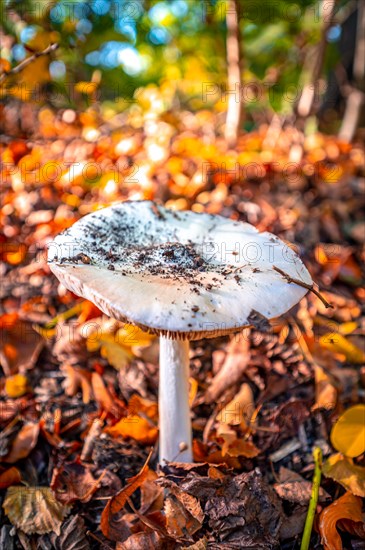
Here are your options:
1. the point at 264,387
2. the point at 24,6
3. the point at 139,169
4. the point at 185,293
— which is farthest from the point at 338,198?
the point at 24,6

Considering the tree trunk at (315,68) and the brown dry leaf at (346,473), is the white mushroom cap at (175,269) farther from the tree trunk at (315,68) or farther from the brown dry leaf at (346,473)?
the tree trunk at (315,68)

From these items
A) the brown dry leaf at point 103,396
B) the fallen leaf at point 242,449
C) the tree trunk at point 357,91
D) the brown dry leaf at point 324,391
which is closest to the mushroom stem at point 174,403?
the fallen leaf at point 242,449

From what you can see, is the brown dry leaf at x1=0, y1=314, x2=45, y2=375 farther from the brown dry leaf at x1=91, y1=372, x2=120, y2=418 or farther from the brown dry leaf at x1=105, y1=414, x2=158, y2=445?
the brown dry leaf at x1=105, y1=414, x2=158, y2=445

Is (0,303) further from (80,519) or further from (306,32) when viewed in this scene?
(306,32)

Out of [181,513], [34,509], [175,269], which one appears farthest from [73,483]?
[175,269]

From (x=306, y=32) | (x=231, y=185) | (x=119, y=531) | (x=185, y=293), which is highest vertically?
(x=306, y=32)

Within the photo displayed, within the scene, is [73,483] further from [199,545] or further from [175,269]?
[175,269]
